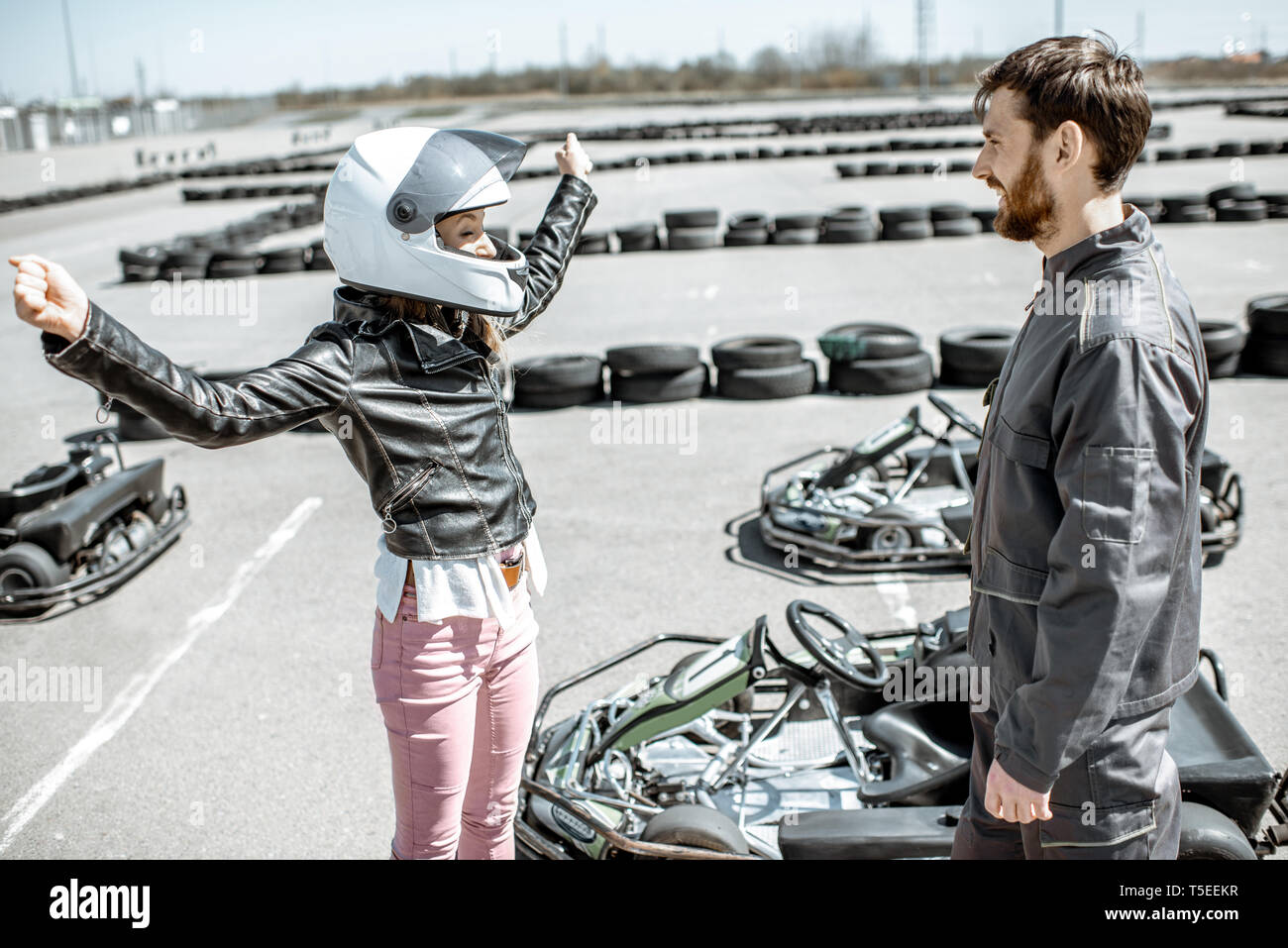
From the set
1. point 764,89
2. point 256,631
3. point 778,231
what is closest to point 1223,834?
point 256,631

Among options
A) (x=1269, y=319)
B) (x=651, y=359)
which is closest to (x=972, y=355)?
(x=1269, y=319)

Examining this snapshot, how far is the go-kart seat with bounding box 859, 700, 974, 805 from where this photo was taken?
10.1ft

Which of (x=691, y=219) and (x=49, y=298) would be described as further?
(x=691, y=219)

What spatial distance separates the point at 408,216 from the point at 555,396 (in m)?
6.45

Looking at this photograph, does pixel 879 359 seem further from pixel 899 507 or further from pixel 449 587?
pixel 449 587

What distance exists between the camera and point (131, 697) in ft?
15.6

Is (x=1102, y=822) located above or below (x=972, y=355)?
above

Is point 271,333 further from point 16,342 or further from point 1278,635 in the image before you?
point 1278,635

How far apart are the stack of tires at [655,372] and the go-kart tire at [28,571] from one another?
4.26 m

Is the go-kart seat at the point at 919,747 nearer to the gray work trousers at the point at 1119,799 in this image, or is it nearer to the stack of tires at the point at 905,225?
the gray work trousers at the point at 1119,799

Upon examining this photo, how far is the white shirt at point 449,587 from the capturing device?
231cm

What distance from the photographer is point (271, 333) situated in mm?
12453

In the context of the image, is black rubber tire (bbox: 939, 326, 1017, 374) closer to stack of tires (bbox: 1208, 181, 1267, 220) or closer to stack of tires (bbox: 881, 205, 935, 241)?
stack of tires (bbox: 881, 205, 935, 241)

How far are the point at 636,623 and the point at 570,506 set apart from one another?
1.74m
